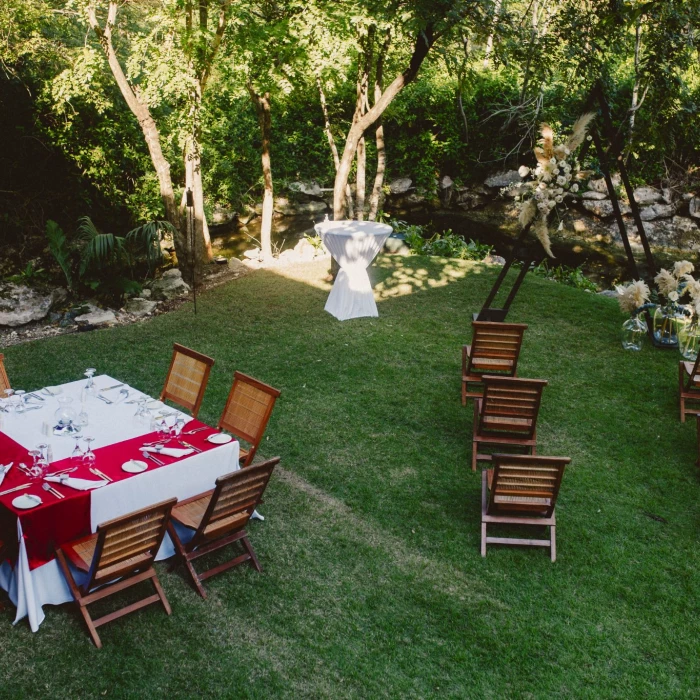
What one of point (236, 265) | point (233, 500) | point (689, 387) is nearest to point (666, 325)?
point (689, 387)

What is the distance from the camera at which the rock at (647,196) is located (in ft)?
65.1

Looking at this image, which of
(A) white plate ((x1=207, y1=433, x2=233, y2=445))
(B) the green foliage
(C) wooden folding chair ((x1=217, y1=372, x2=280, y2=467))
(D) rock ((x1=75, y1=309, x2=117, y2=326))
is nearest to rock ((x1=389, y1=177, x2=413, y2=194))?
(B) the green foliage

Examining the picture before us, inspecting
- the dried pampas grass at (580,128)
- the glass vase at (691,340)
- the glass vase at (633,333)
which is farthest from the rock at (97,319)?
the glass vase at (691,340)

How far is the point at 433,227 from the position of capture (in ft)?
66.2

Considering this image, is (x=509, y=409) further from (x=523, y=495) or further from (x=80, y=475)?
(x=80, y=475)

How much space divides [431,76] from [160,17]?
385 inches

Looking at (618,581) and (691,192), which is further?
(691,192)

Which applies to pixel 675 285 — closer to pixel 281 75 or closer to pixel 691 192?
pixel 281 75

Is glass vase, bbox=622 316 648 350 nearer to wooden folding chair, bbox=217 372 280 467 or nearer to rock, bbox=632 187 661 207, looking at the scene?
wooden folding chair, bbox=217 372 280 467

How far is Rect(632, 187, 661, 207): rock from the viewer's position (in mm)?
19828

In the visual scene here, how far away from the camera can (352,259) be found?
37.4ft

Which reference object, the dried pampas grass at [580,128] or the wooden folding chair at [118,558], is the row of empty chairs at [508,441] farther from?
the wooden folding chair at [118,558]

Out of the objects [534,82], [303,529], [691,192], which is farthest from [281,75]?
[691,192]

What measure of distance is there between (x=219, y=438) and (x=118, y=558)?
152cm
